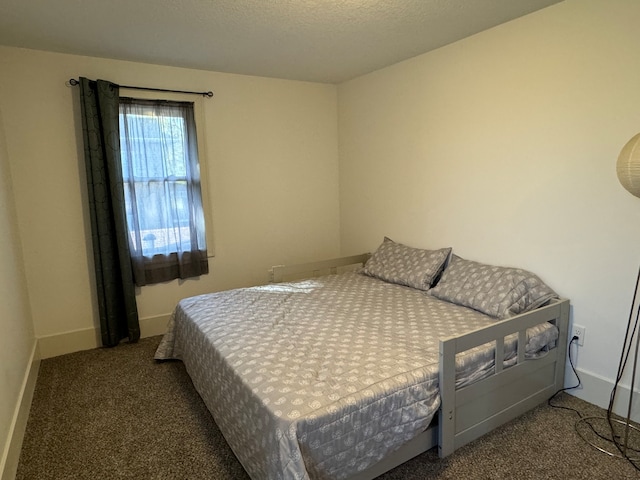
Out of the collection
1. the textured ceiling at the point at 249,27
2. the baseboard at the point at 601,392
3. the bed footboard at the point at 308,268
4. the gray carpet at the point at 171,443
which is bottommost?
the gray carpet at the point at 171,443

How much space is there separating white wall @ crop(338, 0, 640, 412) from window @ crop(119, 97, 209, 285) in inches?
68.2

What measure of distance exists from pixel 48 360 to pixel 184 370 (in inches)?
43.4

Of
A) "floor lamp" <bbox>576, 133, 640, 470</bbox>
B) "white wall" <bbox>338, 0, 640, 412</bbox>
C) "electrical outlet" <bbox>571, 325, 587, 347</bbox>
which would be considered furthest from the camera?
"electrical outlet" <bbox>571, 325, 587, 347</bbox>

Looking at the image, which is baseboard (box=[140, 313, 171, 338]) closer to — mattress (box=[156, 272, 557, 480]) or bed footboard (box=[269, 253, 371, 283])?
mattress (box=[156, 272, 557, 480])

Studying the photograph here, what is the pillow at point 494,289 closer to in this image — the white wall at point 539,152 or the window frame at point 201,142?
the white wall at point 539,152

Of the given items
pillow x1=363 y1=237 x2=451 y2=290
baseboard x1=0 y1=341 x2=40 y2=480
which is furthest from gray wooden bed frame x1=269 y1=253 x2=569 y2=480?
baseboard x1=0 y1=341 x2=40 y2=480

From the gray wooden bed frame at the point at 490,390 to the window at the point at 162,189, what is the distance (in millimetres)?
2319

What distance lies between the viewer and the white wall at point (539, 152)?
195 centimetres

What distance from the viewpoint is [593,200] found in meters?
2.04

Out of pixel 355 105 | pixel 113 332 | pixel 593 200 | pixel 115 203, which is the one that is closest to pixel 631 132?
pixel 593 200

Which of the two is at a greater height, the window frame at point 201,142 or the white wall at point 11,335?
the window frame at point 201,142

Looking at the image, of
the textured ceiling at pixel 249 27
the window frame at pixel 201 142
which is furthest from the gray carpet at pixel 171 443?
the textured ceiling at pixel 249 27

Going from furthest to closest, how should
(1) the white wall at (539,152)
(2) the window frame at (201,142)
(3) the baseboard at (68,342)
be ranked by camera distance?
(2) the window frame at (201,142)
(3) the baseboard at (68,342)
(1) the white wall at (539,152)

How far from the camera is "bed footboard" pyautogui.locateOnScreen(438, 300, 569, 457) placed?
1693 mm
